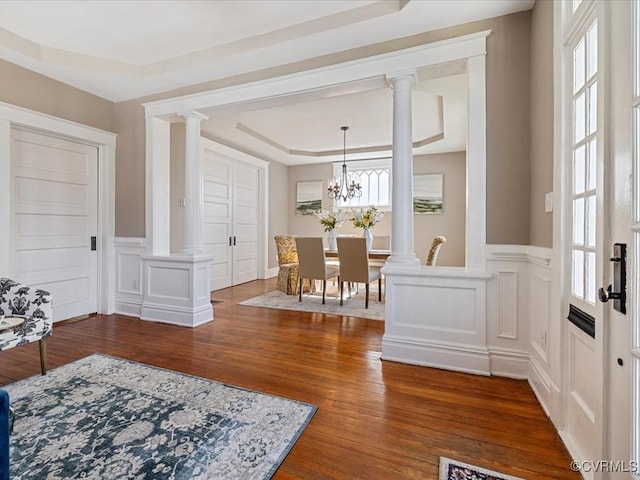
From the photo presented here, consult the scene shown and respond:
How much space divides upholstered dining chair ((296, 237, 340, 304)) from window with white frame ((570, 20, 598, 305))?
3181mm

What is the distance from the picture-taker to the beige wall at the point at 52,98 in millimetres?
3107

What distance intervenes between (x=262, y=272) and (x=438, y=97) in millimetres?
4852

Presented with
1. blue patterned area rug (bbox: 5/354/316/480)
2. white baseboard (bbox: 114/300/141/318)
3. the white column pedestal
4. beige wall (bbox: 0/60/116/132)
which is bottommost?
blue patterned area rug (bbox: 5/354/316/480)

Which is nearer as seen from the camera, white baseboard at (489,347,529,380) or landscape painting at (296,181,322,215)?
white baseboard at (489,347,529,380)

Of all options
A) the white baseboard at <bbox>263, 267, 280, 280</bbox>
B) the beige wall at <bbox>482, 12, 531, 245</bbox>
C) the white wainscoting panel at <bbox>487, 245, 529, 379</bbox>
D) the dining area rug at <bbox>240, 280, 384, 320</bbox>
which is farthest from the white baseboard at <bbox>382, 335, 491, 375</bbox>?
the white baseboard at <bbox>263, 267, 280, 280</bbox>

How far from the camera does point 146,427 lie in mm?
1703

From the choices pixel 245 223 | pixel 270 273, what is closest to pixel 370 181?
pixel 245 223

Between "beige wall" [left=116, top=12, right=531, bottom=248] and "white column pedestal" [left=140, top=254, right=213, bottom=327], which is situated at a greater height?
"beige wall" [left=116, top=12, right=531, bottom=248]

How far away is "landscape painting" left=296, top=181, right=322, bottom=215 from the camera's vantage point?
762 cm

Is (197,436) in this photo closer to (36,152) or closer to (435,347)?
(435,347)

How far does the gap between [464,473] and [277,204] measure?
21.8 ft

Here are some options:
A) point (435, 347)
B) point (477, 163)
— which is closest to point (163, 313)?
point (435, 347)

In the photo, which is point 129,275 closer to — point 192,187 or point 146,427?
point 192,187

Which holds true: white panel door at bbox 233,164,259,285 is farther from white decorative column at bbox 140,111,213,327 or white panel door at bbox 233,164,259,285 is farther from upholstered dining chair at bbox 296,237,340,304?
white decorative column at bbox 140,111,213,327
